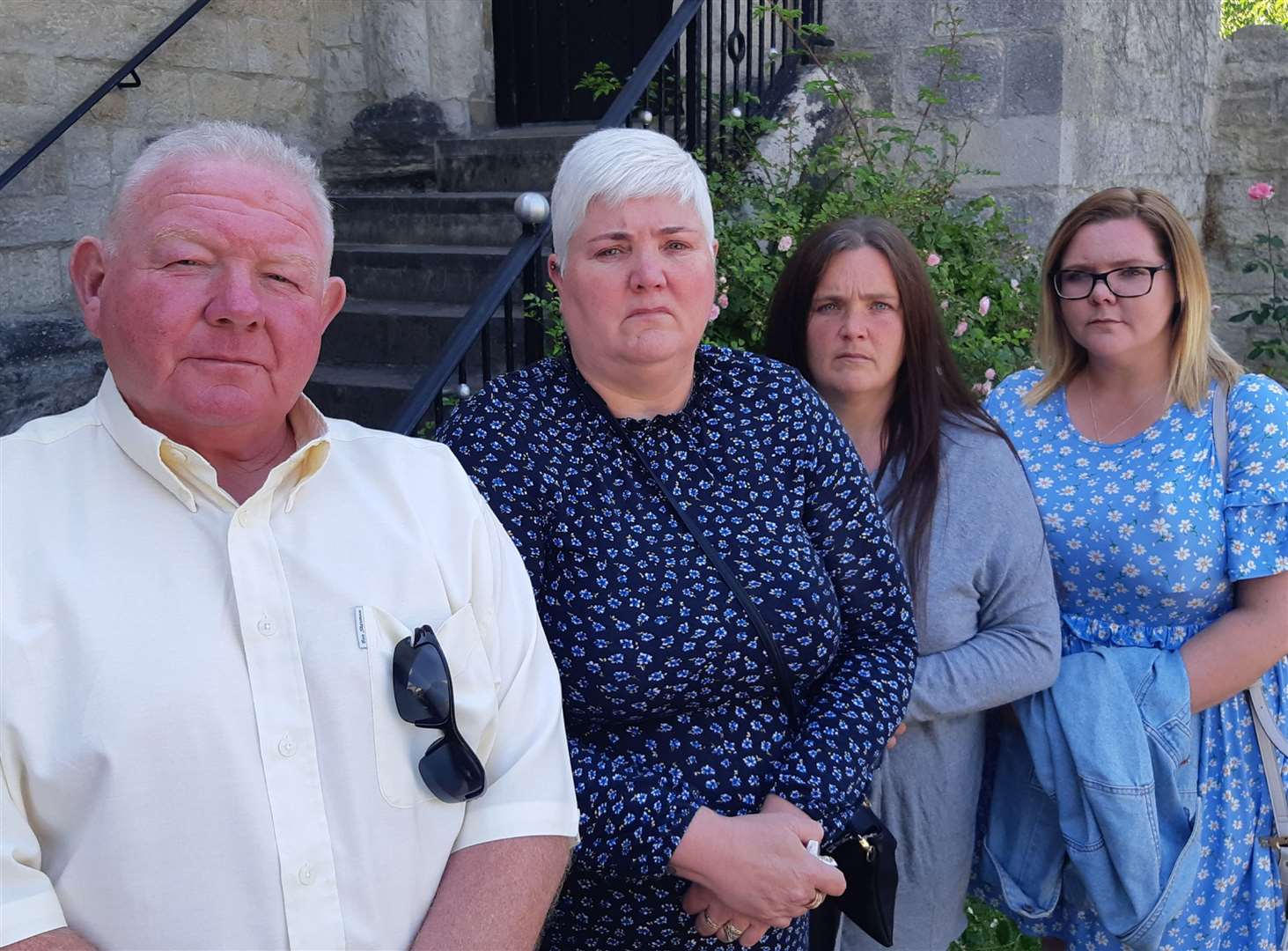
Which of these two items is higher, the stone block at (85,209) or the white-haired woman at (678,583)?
the stone block at (85,209)

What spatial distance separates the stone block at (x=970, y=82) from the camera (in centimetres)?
571

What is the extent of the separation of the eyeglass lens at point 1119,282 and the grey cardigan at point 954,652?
491mm

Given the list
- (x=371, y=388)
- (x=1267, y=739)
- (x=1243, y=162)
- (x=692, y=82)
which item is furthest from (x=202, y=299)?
(x=1243, y=162)

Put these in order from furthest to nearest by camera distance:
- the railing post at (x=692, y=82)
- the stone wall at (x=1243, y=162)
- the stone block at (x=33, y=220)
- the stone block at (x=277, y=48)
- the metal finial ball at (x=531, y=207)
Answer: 1. the stone wall at (x=1243, y=162)
2. the stone block at (x=277, y=48)
3. the railing post at (x=692, y=82)
4. the stone block at (x=33, y=220)
5. the metal finial ball at (x=531, y=207)

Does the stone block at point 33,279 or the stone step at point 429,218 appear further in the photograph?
the stone step at point 429,218

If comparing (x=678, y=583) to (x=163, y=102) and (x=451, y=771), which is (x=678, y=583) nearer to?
(x=451, y=771)

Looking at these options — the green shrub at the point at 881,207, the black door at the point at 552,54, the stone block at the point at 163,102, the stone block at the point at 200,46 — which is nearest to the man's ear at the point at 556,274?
the green shrub at the point at 881,207

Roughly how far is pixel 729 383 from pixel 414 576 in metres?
0.73

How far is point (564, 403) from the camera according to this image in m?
1.86

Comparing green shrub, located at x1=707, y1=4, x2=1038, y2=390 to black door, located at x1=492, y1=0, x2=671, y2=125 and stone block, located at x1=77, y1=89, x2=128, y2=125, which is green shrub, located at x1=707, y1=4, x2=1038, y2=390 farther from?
stone block, located at x1=77, y1=89, x2=128, y2=125

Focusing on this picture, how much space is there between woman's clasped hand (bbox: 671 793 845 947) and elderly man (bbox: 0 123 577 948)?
0.77 feet

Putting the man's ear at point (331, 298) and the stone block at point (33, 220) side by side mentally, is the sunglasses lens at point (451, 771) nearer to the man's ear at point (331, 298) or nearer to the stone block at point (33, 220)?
the man's ear at point (331, 298)

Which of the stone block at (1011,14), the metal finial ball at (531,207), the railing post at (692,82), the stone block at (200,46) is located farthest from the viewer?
the stone block at (1011,14)

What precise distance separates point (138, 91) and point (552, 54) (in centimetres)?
230
